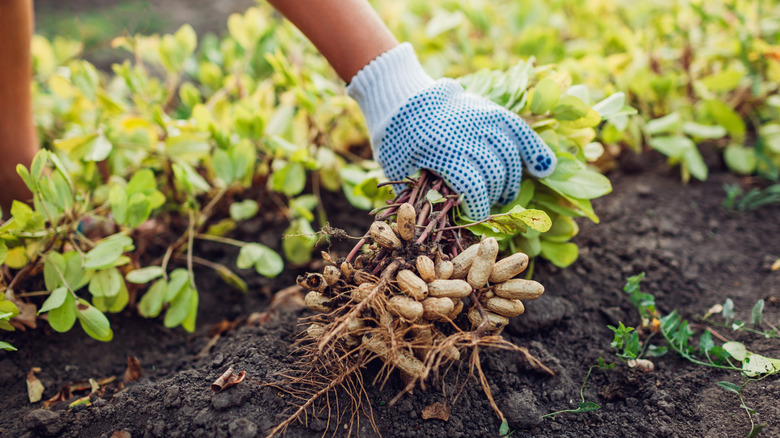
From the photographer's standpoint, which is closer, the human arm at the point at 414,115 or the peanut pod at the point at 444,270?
the peanut pod at the point at 444,270

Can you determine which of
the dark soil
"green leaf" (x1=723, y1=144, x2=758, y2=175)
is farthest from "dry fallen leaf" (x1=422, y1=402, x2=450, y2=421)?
"green leaf" (x1=723, y1=144, x2=758, y2=175)

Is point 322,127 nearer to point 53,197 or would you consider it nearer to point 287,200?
point 287,200

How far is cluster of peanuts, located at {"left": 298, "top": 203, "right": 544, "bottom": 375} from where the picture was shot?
0.82 meters

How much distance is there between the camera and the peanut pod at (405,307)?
796mm

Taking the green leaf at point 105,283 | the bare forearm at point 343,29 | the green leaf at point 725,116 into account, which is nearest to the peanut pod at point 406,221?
the bare forearm at point 343,29

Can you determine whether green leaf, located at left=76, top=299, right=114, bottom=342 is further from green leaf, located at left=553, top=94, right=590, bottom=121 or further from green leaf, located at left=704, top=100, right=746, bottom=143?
green leaf, located at left=704, top=100, right=746, bottom=143

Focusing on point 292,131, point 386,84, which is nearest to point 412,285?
point 386,84

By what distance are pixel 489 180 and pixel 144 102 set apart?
1.15 meters

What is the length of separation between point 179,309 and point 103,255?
0.21m

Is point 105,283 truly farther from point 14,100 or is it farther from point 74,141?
point 14,100

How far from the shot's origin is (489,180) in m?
1.06

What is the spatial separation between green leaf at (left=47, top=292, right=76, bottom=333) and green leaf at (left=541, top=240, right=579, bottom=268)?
3.36 feet

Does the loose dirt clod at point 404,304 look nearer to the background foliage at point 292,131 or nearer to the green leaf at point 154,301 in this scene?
the background foliage at point 292,131

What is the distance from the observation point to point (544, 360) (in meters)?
1.03
